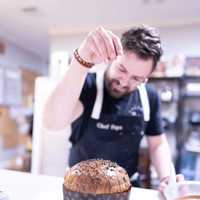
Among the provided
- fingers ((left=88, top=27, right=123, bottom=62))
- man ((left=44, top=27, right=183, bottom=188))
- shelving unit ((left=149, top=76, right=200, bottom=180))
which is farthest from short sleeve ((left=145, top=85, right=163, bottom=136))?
shelving unit ((left=149, top=76, right=200, bottom=180))

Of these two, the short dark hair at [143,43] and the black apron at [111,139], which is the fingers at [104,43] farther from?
the black apron at [111,139]

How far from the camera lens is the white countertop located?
0.54 meters

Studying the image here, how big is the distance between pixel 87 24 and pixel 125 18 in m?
0.46

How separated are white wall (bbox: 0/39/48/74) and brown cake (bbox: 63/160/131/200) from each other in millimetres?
3492

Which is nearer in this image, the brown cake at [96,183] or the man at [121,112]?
the brown cake at [96,183]

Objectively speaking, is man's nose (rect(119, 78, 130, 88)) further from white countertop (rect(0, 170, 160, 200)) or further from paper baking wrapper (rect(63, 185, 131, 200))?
paper baking wrapper (rect(63, 185, 131, 200))

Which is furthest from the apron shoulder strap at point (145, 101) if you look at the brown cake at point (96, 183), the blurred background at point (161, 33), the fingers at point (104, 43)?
the blurred background at point (161, 33)

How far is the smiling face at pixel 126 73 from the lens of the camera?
719 millimetres

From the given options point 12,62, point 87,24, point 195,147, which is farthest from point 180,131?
point 12,62

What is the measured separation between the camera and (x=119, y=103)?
840mm

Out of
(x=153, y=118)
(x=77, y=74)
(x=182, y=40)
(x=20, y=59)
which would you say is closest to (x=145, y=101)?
(x=153, y=118)

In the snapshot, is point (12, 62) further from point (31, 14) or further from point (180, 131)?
point (180, 131)

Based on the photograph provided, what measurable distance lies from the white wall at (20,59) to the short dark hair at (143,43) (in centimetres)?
319

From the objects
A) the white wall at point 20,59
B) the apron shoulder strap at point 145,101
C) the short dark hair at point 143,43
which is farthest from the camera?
the white wall at point 20,59
